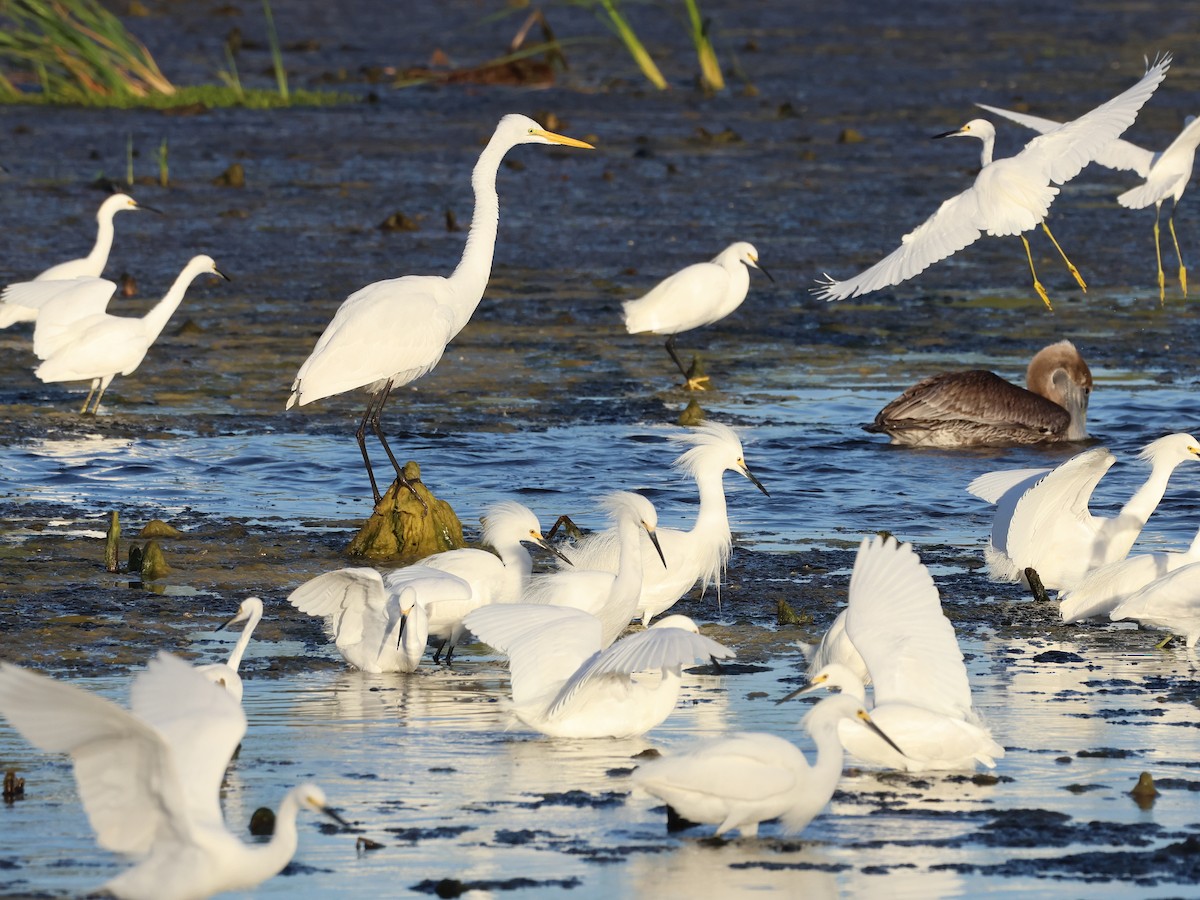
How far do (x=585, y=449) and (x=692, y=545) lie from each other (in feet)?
12.3

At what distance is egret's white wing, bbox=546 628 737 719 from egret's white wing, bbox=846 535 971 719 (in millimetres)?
575

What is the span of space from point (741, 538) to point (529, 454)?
7.50 feet

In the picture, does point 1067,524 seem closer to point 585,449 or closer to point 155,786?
point 585,449

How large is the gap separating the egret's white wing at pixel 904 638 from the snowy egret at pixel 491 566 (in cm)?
172

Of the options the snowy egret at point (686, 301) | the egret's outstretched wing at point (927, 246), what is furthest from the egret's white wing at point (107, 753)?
the snowy egret at point (686, 301)

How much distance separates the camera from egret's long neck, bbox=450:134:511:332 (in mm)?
11805

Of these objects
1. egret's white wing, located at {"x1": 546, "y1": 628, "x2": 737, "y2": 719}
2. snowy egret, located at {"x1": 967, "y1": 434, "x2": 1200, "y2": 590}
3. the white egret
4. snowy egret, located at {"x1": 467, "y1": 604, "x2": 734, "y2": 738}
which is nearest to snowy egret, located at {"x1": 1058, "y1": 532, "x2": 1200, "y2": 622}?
the white egret

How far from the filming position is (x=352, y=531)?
35.9ft

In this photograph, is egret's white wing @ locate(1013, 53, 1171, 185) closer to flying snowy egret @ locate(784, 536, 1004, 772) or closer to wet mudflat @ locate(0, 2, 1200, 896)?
wet mudflat @ locate(0, 2, 1200, 896)

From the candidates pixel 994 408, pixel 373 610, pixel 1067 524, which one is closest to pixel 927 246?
pixel 994 408

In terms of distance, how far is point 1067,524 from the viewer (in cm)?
962

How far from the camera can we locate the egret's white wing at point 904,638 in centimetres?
727

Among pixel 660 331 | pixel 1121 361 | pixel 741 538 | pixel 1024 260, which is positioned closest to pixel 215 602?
pixel 741 538

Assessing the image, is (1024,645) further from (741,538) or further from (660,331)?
(660,331)
